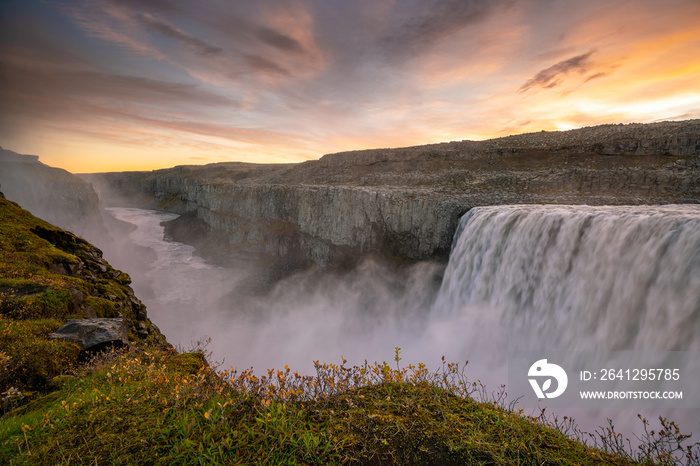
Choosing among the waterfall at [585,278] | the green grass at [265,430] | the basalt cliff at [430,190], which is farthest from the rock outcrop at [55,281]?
the basalt cliff at [430,190]

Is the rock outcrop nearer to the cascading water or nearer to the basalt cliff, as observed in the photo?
the cascading water

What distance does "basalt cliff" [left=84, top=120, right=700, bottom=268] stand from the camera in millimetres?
26344

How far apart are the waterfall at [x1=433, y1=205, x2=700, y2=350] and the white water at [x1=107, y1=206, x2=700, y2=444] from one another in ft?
0.15

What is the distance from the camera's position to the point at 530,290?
1553cm

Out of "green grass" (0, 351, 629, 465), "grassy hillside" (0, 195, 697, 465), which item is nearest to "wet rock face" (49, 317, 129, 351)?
"grassy hillside" (0, 195, 697, 465)

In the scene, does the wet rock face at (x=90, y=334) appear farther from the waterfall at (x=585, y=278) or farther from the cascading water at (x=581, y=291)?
the waterfall at (x=585, y=278)

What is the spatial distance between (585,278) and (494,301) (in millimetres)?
5122

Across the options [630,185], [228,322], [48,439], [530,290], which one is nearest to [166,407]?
[48,439]

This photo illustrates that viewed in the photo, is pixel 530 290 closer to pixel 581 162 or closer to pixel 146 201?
pixel 581 162

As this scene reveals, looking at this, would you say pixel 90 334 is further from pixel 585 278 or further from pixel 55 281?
pixel 585 278

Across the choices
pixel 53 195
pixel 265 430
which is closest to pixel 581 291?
pixel 265 430

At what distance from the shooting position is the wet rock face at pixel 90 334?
247 inches

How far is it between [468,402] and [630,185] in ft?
104

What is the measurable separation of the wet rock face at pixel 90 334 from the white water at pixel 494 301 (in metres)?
12.9
